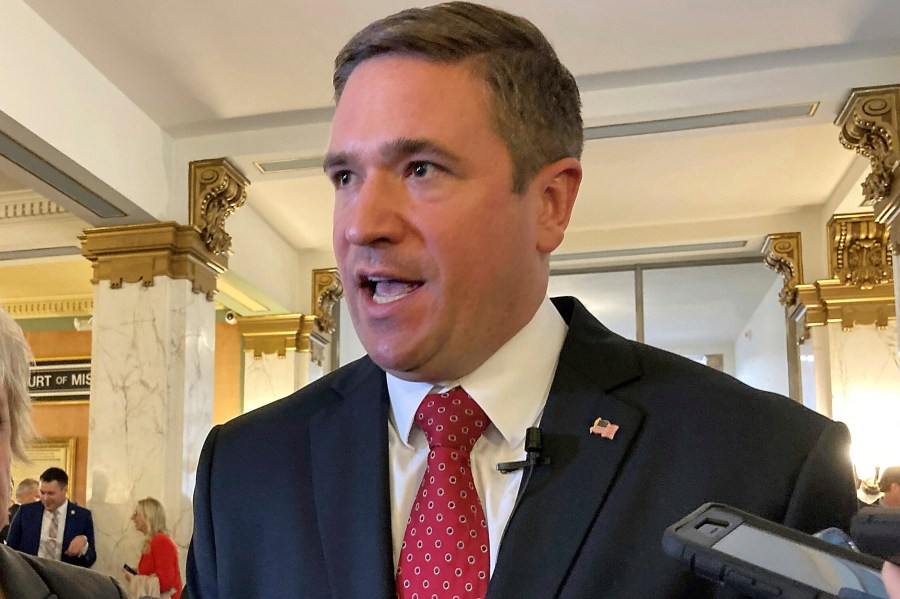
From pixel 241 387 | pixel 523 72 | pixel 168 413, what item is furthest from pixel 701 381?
pixel 241 387

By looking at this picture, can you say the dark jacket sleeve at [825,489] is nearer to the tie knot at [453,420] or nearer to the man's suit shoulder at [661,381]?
the man's suit shoulder at [661,381]

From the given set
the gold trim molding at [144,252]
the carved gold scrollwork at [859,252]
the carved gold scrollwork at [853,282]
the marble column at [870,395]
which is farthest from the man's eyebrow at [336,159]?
the carved gold scrollwork at [859,252]

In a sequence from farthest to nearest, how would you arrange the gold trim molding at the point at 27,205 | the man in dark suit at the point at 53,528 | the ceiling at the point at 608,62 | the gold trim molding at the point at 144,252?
the gold trim molding at the point at 27,205 < the gold trim molding at the point at 144,252 < the man in dark suit at the point at 53,528 < the ceiling at the point at 608,62

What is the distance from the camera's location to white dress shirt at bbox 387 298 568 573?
1201mm

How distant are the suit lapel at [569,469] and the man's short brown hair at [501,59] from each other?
0.27 m

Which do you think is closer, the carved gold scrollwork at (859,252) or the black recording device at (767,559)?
the black recording device at (767,559)

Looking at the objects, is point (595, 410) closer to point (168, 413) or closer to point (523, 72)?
point (523, 72)

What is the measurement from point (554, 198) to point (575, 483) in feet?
1.27

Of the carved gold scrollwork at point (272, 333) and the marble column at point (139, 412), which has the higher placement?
the carved gold scrollwork at point (272, 333)

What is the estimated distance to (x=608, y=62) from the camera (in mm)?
6289

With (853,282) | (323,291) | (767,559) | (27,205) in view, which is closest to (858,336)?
(853,282)

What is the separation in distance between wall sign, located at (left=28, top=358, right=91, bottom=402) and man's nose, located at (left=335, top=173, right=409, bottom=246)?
11947 millimetres

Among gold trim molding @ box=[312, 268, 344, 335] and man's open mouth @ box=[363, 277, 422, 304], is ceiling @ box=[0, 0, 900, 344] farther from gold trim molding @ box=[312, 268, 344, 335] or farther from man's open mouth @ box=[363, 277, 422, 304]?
man's open mouth @ box=[363, 277, 422, 304]

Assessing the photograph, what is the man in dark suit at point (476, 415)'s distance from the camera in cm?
113
